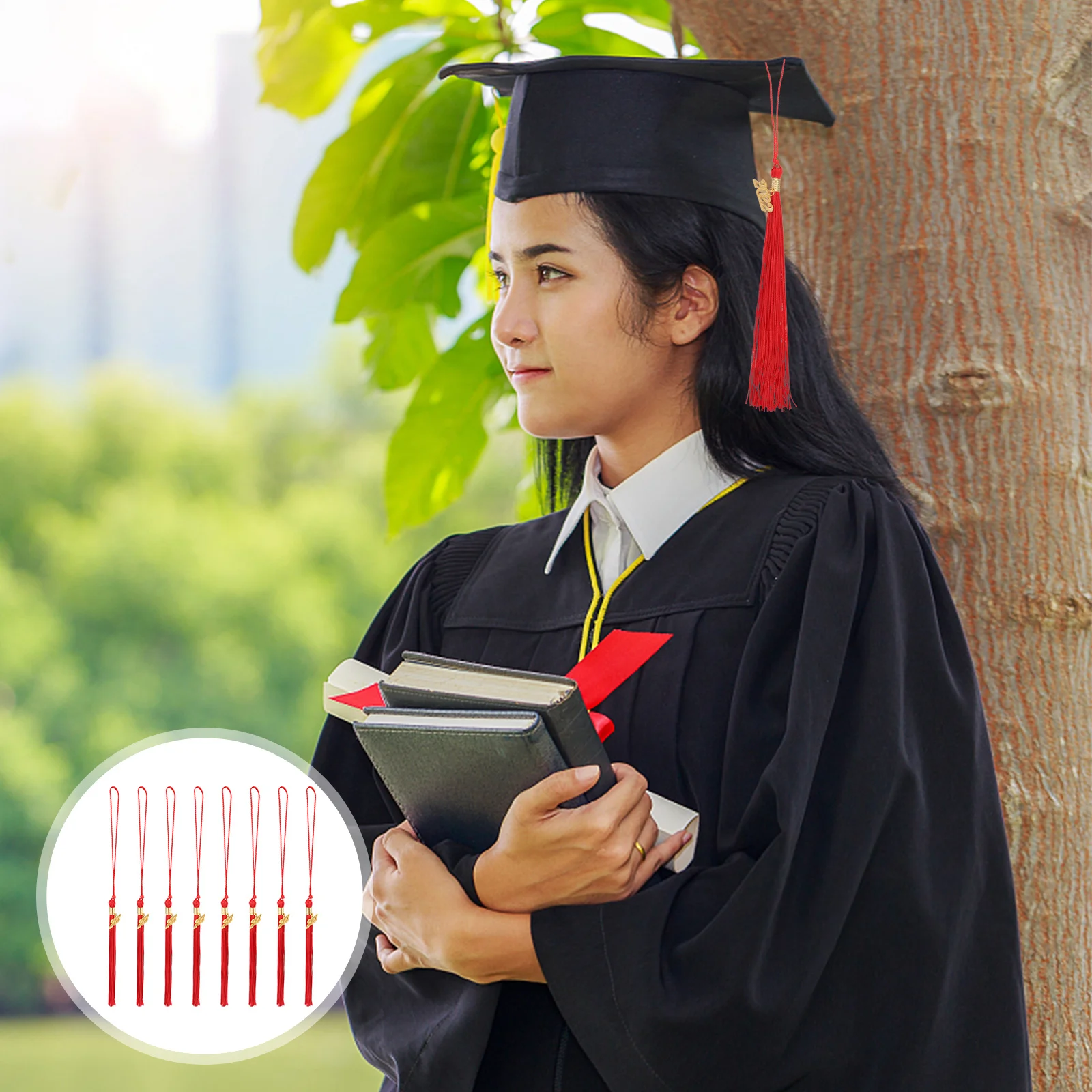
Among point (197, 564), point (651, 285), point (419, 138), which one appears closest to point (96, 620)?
point (197, 564)

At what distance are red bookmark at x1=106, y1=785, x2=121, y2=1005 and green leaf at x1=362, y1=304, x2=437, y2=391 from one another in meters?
0.63

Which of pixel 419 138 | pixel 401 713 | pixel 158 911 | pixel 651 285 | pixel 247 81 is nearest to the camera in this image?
A: pixel 401 713

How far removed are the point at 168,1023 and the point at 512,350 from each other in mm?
809

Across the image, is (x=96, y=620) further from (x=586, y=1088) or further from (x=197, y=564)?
(x=586, y=1088)

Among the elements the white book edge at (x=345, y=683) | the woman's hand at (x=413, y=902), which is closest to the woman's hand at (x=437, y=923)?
the woman's hand at (x=413, y=902)

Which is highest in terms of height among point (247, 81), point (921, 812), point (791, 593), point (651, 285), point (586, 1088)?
point (247, 81)

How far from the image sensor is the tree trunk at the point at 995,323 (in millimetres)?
1196

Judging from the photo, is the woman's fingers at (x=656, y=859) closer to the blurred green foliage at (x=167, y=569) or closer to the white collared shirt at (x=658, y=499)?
the white collared shirt at (x=658, y=499)

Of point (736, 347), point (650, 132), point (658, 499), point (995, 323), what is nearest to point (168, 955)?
point (658, 499)

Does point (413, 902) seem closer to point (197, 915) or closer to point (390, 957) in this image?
point (390, 957)

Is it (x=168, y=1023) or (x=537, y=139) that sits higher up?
(x=537, y=139)

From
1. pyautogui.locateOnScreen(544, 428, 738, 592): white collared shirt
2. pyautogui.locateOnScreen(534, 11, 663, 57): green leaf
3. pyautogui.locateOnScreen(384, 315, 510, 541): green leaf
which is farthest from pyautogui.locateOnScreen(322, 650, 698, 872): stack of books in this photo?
pyautogui.locateOnScreen(534, 11, 663, 57): green leaf

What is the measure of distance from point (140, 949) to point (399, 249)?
2.77 feet

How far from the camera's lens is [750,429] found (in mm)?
1096
